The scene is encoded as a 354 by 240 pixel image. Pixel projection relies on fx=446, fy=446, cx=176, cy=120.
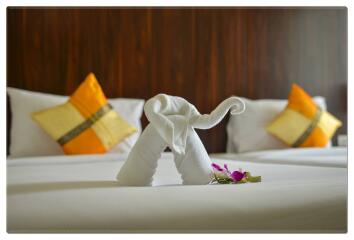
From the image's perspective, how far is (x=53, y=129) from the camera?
231cm

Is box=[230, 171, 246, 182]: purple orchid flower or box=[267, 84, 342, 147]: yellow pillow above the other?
box=[230, 171, 246, 182]: purple orchid flower

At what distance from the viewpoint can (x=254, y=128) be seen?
287cm

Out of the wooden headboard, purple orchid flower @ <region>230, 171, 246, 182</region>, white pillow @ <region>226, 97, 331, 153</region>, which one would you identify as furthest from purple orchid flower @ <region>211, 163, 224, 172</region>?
the wooden headboard

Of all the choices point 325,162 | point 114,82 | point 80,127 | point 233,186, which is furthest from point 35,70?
point 233,186

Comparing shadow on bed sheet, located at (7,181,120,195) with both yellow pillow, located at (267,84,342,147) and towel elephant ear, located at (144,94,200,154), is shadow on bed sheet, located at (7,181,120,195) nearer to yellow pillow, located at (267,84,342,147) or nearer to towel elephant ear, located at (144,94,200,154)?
towel elephant ear, located at (144,94,200,154)

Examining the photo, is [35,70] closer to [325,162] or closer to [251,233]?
[325,162]

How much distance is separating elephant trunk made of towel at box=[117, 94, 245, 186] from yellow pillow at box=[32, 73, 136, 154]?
3.79 ft

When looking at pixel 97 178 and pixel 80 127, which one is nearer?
pixel 97 178

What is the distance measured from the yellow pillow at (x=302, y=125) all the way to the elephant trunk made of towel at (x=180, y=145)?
1676 mm

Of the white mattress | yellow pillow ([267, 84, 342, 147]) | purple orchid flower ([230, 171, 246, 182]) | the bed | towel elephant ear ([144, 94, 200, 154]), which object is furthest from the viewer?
yellow pillow ([267, 84, 342, 147])

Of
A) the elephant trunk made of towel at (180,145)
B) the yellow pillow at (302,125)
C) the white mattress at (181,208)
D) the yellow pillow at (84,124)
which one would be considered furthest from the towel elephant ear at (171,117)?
the yellow pillow at (302,125)

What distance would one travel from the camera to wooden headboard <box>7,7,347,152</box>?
2803 millimetres

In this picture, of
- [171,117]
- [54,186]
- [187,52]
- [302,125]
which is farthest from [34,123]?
[302,125]

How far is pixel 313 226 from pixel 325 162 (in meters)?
0.90
